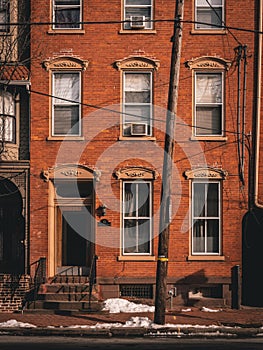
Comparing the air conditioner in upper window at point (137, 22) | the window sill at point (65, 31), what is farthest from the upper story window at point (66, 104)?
the air conditioner in upper window at point (137, 22)

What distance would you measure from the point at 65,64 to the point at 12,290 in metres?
7.11

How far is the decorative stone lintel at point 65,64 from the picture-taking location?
66.6ft

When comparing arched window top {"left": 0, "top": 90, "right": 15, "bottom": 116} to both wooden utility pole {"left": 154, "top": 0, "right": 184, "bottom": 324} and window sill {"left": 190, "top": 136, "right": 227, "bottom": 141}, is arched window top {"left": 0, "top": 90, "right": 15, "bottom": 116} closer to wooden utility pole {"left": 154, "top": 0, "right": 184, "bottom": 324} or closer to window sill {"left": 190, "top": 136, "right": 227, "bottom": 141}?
window sill {"left": 190, "top": 136, "right": 227, "bottom": 141}

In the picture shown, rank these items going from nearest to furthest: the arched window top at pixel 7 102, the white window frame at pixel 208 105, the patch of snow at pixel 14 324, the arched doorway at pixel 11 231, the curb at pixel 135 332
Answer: the curb at pixel 135 332, the patch of snow at pixel 14 324, the arched window top at pixel 7 102, the white window frame at pixel 208 105, the arched doorway at pixel 11 231

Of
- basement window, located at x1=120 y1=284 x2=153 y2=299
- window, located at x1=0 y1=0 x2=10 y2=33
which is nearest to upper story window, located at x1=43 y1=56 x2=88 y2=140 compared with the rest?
window, located at x1=0 y1=0 x2=10 y2=33

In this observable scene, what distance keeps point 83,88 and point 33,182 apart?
10.9 feet

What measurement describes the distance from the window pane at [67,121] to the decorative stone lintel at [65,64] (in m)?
1.24

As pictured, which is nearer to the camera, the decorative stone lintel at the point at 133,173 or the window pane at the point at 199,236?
the decorative stone lintel at the point at 133,173

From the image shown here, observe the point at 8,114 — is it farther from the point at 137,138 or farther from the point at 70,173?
the point at 137,138

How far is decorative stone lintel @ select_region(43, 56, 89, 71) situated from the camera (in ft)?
66.6

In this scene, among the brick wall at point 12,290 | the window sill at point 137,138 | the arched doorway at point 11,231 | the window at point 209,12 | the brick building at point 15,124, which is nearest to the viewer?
the brick wall at point 12,290

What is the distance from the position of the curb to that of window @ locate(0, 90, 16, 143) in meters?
6.40

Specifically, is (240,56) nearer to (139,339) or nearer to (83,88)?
(83,88)

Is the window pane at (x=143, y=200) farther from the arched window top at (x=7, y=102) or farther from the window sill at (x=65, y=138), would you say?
the arched window top at (x=7, y=102)
